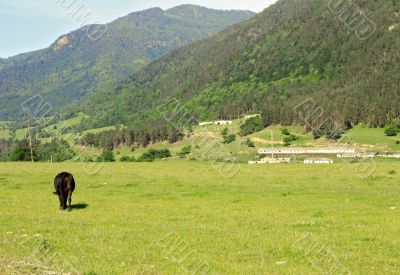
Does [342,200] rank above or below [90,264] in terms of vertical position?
below

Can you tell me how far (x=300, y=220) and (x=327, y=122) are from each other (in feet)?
561

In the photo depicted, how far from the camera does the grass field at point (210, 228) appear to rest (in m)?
13.9

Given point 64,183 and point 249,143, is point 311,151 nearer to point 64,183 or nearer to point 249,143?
point 249,143

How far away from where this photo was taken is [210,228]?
20.1 meters

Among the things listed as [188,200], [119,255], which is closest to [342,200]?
[188,200]

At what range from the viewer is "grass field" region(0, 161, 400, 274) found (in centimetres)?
1391

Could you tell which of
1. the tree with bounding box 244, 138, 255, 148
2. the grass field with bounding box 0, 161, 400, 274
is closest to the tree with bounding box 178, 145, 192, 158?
the tree with bounding box 244, 138, 255, 148

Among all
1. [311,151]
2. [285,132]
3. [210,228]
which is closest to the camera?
[210,228]

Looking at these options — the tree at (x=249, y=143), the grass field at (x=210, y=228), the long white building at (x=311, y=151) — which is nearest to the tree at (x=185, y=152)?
the tree at (x=249, y=143)

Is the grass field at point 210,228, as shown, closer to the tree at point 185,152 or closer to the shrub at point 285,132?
the tree at point 185,152

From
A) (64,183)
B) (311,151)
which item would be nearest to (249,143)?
(311,151)

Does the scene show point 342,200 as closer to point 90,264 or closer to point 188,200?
point 188,200

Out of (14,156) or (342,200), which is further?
(14,156)

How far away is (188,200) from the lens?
102 ft
